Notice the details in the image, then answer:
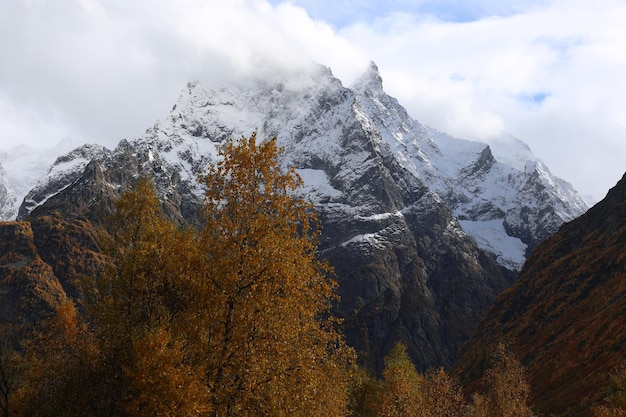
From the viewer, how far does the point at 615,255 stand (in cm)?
13100

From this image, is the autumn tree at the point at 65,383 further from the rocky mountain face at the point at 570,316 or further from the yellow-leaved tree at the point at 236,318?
the rocky mountain face at the point at 570,316

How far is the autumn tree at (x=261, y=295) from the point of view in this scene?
21.6 m

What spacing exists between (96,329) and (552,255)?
517 feet

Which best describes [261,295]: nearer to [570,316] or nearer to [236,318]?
[236,318]

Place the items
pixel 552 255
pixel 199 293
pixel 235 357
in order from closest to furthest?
pixel 235 357
pixel 199 293
pixel 552 255

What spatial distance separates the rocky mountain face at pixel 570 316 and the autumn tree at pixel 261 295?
6183cm

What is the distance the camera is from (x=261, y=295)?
22.2 m

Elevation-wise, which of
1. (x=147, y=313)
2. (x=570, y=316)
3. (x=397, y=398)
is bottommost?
(x=397, y=398)

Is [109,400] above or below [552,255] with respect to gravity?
below

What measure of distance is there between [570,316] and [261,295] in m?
118

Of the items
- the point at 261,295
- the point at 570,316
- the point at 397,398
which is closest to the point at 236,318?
the point at 261,295

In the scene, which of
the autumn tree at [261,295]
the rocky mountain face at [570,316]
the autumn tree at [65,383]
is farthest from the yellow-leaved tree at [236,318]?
the rocky mountain face at [570,316]

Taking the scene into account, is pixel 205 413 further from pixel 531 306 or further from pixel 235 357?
pixel 531 306

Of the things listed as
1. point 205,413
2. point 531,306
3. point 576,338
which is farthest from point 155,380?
point 531,306
